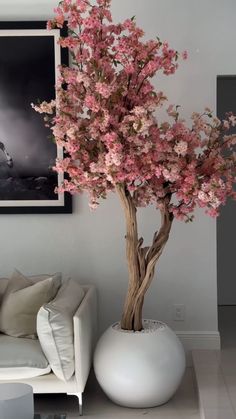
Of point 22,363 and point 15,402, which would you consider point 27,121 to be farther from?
point 15,402

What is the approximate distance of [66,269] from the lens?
4.70 meters

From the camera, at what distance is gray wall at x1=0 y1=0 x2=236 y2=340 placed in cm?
459

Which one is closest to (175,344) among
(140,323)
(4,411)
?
(140,323)

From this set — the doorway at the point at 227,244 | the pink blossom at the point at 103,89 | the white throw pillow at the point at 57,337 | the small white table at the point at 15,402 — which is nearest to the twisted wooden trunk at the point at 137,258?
the white throw pillow at the point at 57,337

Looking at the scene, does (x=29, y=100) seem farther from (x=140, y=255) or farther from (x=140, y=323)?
(x=140, y=323)

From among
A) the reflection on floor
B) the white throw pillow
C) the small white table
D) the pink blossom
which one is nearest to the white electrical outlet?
the reflection on floor

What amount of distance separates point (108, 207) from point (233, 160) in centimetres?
127

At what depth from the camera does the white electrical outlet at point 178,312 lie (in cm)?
470

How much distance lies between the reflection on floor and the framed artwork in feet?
4.90

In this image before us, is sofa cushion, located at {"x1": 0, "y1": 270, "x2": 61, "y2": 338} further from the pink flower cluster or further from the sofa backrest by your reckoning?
the pink flower cluster

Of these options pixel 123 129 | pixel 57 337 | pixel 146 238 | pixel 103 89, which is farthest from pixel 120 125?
pixel 146 238

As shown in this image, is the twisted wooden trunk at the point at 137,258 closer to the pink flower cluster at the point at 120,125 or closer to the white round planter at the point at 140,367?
the white round planter at the point at 140,367

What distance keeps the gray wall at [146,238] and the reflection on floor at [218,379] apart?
26 cm

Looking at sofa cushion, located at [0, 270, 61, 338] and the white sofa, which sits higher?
sofa cushion, located at [0, 270, 61, 338]
